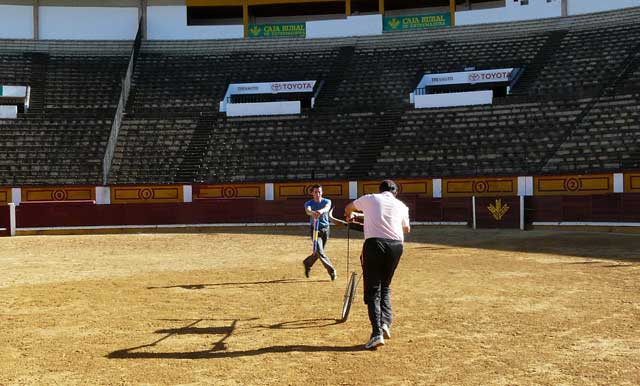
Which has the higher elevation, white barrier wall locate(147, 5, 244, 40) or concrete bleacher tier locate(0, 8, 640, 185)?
white barrier wall locate(147, 5, 244, 40)

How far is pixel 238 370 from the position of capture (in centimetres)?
503

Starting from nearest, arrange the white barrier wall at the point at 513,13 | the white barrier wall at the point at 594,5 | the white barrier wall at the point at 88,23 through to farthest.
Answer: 1. the white barrier wall at the point at 594,5
2. the white barrier wall at the point at 513,13
3. the white barrier wall at the point at 88,23

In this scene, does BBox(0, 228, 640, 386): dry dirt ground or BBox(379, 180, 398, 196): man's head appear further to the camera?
BBox(379, 180, 398, 196): man's head

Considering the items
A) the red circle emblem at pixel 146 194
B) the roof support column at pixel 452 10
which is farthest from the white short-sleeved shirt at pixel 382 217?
the roof support column at pixel 452 10

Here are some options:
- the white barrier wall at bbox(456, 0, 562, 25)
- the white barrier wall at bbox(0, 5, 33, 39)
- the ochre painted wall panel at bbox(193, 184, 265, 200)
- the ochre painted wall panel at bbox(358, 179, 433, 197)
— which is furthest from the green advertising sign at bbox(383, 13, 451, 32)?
the white barrier wall at bbox(0, 5, 33, 39)

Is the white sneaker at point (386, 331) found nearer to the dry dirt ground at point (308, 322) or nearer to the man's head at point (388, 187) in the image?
the dry dirt ground at point (308, 322)

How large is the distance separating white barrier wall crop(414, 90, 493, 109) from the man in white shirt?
21.9 m

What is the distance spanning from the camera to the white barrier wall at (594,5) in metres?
27.5

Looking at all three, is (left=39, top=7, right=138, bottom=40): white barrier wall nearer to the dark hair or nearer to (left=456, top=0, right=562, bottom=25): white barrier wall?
(left=456, top=0, right=562, bottom=25): white barrier wall

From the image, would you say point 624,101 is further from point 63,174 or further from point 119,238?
point 63,174

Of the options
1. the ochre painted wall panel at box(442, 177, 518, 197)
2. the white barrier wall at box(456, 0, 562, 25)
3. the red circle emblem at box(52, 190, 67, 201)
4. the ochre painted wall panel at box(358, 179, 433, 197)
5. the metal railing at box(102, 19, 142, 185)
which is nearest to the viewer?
the ochre painted wall panel at box(442, 177, 518, 197)

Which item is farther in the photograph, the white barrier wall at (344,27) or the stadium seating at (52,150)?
the white barrier wall at (344,27)

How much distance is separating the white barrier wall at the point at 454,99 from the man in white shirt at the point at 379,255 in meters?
21.9

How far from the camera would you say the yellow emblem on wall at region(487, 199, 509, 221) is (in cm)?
2066
